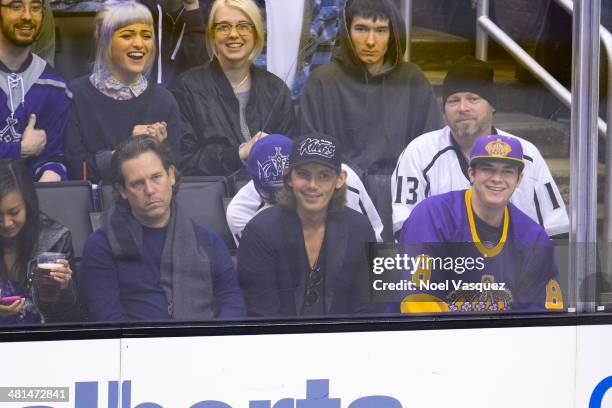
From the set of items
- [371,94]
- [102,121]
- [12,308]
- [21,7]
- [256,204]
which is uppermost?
[21,7]

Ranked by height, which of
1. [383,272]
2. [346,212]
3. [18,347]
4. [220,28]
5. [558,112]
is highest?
[220,28]

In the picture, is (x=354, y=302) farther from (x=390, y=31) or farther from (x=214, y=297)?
(x=390, y=31)

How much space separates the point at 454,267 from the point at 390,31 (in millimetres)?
797

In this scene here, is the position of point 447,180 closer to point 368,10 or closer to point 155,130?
point 368,10

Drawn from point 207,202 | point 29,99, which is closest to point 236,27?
point 207,202

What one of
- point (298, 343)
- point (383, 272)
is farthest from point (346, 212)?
point (298, 343)

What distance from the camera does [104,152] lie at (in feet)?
9.09

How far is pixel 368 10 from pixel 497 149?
0.62 m

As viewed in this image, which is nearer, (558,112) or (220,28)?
(220,28)

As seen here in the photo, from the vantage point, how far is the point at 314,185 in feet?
9.51

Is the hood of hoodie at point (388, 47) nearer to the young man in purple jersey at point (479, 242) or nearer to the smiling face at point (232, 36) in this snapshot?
the smiling face at point (232, 36)

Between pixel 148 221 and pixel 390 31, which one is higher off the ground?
pixel 390 31

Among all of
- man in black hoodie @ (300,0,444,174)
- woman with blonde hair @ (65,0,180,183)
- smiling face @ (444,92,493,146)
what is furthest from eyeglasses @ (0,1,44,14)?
smiling face @ (444,92,493,146)

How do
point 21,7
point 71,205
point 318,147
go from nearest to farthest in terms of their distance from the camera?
1. point 21,7
2. point 71,205
3. point 318,147
